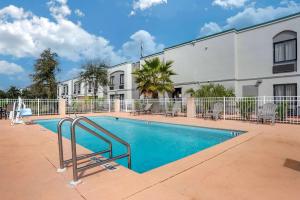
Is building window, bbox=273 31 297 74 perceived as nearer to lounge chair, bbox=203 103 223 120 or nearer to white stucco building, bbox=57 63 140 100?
lounge chair, bbox=203 103 223 120

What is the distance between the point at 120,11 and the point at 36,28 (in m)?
9.44

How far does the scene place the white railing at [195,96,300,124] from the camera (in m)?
10.4

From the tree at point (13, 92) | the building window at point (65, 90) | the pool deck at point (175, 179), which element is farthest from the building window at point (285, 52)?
the building window at point (65, 90)

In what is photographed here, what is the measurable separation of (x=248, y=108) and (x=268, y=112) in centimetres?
159

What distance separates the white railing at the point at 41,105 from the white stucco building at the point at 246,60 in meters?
12.0

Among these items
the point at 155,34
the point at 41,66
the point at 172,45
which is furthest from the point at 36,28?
the point at 155,34

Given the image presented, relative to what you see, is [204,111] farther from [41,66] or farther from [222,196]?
[41,66]

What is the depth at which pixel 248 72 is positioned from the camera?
16641 mm

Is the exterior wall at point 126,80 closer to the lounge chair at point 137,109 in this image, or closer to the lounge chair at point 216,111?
the lounge chair at point 137,109

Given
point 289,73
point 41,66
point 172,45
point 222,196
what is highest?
point 172,45

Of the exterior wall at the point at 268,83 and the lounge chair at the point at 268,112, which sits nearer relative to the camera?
the lounge chair at the point at 268,112

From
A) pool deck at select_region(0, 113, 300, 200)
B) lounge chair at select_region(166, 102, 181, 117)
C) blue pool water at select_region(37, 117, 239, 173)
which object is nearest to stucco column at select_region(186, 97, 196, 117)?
lounge chair at select_region(166, 102, 181, 117)

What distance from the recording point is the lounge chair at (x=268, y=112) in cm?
966

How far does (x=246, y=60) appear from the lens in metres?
16.7
